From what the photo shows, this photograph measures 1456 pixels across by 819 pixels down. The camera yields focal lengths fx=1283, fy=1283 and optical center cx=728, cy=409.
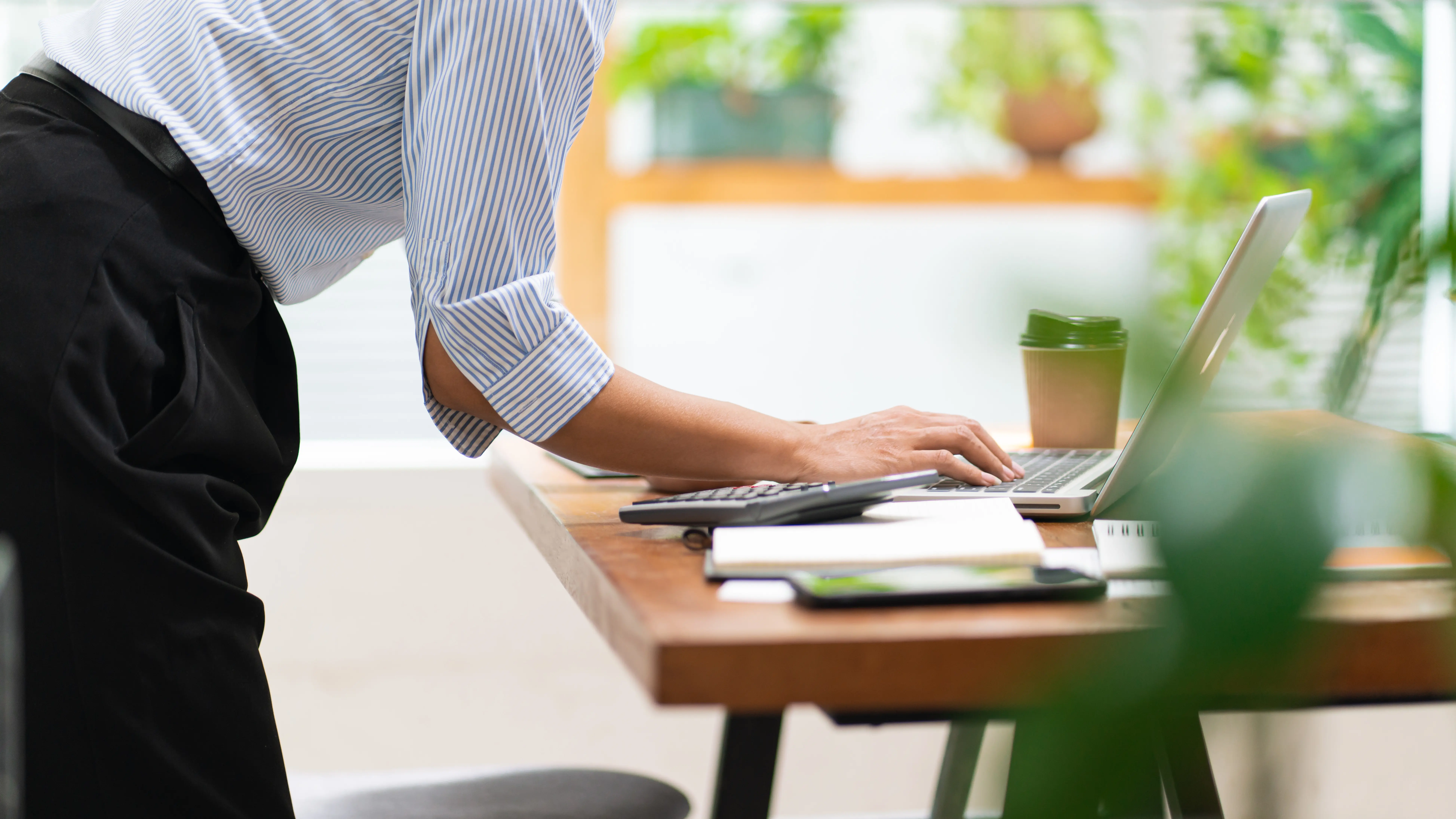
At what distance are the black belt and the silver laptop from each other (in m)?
0.57

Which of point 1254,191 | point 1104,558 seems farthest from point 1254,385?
point 1254,191

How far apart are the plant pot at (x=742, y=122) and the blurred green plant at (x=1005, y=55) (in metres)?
0.33

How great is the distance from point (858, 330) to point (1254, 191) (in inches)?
40.8

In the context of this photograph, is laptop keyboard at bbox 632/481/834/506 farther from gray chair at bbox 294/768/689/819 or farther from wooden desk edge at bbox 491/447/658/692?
gray chair at bbox 294/768/689/819

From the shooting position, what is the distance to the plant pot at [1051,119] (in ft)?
10.2

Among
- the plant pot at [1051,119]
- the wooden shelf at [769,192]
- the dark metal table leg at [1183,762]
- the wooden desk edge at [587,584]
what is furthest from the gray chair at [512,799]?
the plant pot at [1051,119]

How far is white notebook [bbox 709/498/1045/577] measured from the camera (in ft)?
2.26

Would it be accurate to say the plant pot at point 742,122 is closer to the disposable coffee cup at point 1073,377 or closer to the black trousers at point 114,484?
the disposable coffee cup at point 1073,377

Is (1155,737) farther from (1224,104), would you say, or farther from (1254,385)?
(1224,104)

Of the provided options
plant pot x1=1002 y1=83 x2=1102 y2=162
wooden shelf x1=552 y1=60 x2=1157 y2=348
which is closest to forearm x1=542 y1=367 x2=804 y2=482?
wooden shelf x1=552 y1=60 x2=1157 y2=348

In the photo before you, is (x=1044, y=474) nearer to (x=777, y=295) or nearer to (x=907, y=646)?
(x=907, y=646)

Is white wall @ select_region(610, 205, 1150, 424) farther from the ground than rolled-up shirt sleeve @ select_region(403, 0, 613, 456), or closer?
closer

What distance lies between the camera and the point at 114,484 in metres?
0.91

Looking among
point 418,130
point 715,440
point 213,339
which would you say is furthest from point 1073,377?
point 213,339
